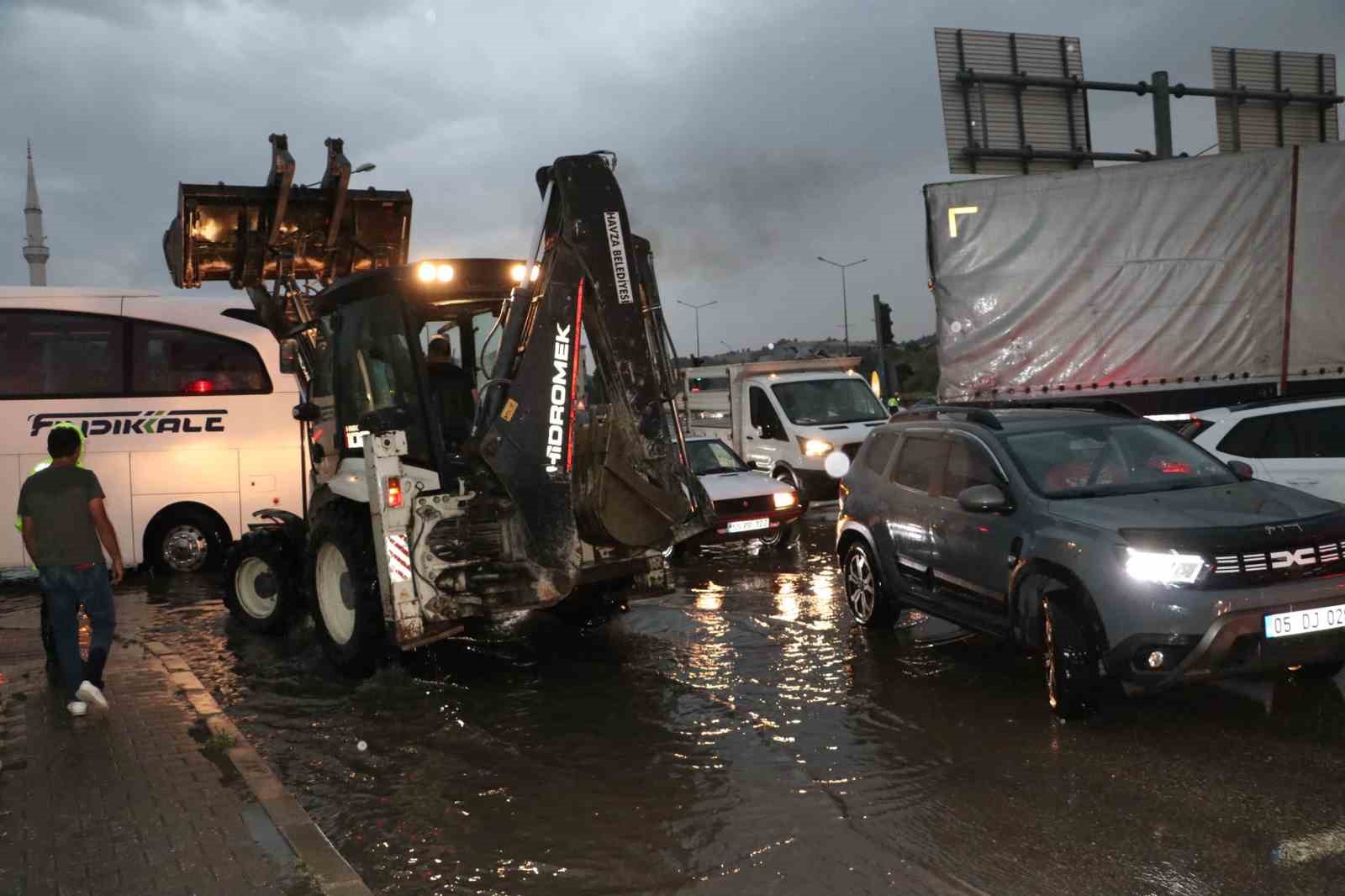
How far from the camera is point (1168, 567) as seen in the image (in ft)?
20.2

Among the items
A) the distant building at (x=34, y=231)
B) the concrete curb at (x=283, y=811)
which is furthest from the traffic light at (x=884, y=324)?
the distant building at (x=34, y=231)

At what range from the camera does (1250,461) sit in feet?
33.1

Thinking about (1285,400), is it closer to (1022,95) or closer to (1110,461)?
(1110,461)

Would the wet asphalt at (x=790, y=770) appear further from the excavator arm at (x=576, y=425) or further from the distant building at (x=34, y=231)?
the distant building at (x=34, y=231)

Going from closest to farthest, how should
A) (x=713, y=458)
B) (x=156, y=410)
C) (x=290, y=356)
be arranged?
(x=290, y=356)
(x=156, y=410)
(x=713, y=458)

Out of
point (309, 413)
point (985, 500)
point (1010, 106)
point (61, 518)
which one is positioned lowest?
point (985, 500)

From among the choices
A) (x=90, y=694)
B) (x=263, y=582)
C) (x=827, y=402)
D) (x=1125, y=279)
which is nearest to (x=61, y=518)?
(x=90, y=694)

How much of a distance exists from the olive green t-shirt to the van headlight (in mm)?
11820

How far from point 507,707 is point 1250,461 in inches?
268

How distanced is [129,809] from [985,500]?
16.5ft

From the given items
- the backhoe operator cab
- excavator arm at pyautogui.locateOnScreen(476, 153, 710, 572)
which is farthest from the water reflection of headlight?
excavator arm at pyautogui.locateOnScreen(476, 153, 710, 572)

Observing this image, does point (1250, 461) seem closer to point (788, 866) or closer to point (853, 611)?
point (853, 611)

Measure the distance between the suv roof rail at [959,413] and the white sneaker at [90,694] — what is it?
609 centimetres

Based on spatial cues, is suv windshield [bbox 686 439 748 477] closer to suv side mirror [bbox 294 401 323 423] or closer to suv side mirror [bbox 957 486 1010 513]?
suv side mirror [bbox 294 401 323 423]
